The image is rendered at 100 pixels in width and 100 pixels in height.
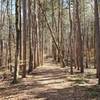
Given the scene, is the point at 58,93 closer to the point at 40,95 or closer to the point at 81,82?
the point at 40,95

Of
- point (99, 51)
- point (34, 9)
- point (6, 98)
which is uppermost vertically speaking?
point (34, 9)

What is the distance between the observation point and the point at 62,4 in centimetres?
A: 3519

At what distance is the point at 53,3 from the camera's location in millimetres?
34938

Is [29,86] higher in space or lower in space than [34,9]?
lower

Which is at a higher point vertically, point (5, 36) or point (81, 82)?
point (5, 36)

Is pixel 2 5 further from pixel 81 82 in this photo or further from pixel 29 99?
pixel 29 99

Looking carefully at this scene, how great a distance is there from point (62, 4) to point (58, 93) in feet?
74.7

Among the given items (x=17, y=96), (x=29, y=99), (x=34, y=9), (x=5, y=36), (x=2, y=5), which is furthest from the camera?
(x=5, y=36)

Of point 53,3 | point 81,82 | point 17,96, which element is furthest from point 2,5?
A: point 17,96

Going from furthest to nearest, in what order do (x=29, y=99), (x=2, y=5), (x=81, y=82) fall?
1. (x=2, y=5)
2. (x=81, y=82)
3. (x=29, y=99)

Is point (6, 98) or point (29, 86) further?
point (29, 86)

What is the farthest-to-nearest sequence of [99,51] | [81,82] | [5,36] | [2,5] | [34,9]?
[5,36] → [2,5] → [34,9] → [81,82] → [99,51]

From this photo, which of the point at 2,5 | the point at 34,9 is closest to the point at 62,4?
the point at 34,9

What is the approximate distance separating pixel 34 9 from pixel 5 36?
20490 millimetres
